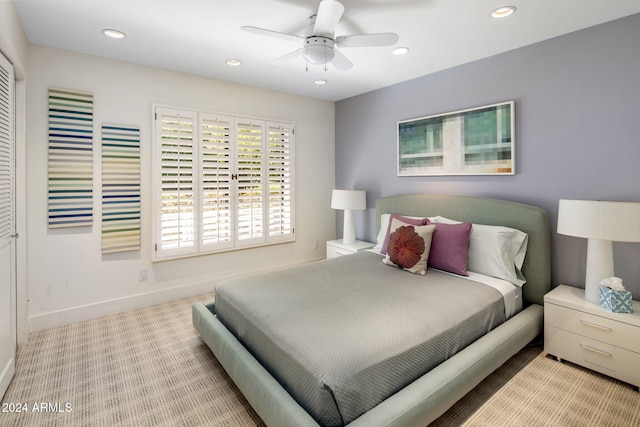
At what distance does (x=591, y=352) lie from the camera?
7.19ft

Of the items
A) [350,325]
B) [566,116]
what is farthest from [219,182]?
[566,116]

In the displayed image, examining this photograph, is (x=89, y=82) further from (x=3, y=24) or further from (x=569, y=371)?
(x=569, y=371)

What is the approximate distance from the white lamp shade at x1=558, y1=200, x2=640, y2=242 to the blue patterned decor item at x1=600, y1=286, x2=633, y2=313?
0.37m

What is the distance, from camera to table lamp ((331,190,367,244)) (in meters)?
4.10

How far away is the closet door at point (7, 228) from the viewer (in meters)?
2.00

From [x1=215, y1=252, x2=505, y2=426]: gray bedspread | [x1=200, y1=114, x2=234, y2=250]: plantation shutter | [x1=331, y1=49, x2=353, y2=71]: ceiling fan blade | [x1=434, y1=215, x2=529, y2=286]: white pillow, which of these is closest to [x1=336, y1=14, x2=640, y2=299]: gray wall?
[x1=434, y1=215, x2=529, y2=286]: white pillow

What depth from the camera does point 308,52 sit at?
2258 mm

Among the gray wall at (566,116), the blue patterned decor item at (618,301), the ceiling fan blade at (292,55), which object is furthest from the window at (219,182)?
the blue patterned decor item at (618,301)

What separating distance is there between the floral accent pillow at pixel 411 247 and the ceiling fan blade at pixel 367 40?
155 cm

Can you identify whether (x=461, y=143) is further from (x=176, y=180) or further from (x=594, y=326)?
(x=176, y=180)

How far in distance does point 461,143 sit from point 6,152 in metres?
3.78

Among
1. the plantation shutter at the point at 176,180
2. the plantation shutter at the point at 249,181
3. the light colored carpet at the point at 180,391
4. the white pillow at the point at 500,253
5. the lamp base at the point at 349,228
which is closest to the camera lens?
the light colored carpet at the point at 180,391

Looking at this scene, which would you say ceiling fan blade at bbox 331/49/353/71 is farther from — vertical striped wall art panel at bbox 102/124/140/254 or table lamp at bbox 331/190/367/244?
vertical striped wall art panel at bbox 102/124/140/254

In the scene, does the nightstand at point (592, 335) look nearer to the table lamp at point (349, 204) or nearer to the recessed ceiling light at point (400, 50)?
the table lamp at point (349, 204)
